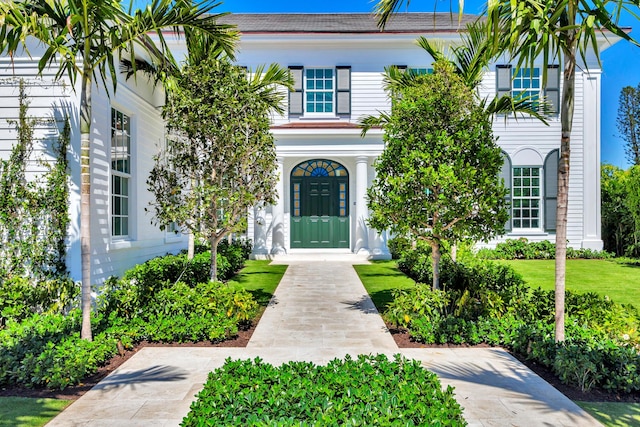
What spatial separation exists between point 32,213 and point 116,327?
8.39 ft

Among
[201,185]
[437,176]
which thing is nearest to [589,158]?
[437,176]

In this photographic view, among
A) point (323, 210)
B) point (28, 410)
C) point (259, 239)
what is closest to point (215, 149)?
point (28, 410)

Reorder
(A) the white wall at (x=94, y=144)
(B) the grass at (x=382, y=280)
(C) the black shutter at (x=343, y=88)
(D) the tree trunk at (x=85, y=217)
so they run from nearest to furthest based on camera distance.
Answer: (D) the tree trunk at (x=85, y=217) → (A) the white wall at (x=94, y=144) → (B) the grass at (x=382, y=280) → (C) the black shutter at (x=343, y=88)

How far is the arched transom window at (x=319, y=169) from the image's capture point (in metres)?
15.8

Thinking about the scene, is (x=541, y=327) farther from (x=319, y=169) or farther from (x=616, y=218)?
(x=616, y=218)

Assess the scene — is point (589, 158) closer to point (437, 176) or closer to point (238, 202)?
point (437, 176)

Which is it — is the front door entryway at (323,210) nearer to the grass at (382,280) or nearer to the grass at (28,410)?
the grass at (382,280)

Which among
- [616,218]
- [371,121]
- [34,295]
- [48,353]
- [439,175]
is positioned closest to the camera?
[48,353]

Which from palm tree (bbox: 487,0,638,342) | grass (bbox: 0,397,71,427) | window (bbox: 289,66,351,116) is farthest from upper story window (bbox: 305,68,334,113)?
grass (bbox: 0,397,71,427)

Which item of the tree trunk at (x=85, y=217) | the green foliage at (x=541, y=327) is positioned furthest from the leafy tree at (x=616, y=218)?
the tree trunk at (x=85, y=217)

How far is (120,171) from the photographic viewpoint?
877cm

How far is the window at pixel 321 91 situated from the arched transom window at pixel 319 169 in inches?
69.5

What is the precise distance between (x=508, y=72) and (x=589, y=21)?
12.4m

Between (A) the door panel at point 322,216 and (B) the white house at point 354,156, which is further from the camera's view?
(A) the door panel at point 322,216
